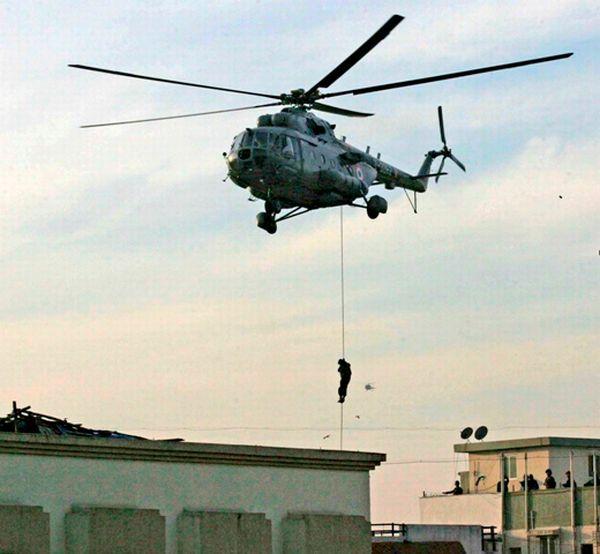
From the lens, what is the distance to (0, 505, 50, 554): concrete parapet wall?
33156mm

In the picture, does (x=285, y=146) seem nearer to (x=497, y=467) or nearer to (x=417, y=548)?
(x=417, y=548)

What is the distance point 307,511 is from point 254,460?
1.83 metres

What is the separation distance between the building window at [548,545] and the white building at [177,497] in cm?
3583

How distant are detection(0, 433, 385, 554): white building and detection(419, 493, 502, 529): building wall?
38.3m

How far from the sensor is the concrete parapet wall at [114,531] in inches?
1348

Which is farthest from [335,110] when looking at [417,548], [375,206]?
[417,548]

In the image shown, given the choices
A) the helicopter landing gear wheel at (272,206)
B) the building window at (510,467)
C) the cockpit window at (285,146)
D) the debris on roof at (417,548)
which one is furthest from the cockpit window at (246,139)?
the building window at (510,467)

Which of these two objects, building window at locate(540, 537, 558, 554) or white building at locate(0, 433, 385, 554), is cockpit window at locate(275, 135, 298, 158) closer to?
white building at locate(0, 433, 385, 554)

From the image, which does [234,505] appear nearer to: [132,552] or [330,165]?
[132,552]

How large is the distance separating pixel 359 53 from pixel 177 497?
17389 mm

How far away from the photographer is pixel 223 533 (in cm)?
3659

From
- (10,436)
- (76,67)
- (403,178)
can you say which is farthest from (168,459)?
(403,178)

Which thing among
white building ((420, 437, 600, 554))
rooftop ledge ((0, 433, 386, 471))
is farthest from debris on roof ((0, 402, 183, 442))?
white building ((420, 437, 600, 554))

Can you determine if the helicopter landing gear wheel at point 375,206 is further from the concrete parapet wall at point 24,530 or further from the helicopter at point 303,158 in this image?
the concrete parapet wall at point 24,530
